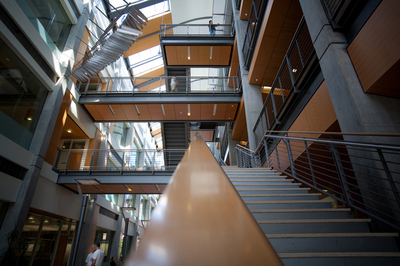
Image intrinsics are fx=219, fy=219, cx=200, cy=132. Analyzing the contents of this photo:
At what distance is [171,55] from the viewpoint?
13406 millimetres

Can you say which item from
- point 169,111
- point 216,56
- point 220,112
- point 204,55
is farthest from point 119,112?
point 216,56

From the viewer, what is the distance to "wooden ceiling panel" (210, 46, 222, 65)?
1311 centimetres

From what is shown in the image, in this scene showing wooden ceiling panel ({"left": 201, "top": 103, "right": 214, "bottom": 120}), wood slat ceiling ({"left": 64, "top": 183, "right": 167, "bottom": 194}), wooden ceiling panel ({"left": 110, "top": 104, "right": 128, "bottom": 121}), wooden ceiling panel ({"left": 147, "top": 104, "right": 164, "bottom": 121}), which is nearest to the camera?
wood slat ceiling ({"left": 64, "top": 183, "right": 167, "bottom": 194})

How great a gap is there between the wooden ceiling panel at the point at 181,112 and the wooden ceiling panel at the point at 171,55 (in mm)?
3777

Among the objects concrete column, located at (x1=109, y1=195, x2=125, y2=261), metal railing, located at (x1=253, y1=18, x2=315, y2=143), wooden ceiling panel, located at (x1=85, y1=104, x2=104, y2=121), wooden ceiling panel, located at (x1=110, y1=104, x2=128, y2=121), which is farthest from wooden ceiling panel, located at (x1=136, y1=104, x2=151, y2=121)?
concrete column, located at (x1=109, y1=195, x2=125, y2=261)

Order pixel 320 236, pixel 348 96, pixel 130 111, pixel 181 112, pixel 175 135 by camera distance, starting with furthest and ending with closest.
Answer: pixel 175 135 < pixel 181 112 < pixel 130 111 < pixel 348 96 < pixel 320 236

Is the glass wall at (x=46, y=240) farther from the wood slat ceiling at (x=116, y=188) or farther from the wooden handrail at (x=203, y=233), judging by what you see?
the wooden handrail at (x=203, y=233)

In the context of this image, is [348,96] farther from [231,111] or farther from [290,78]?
[231,111]

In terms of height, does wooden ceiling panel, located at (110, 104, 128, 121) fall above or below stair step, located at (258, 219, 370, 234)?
above

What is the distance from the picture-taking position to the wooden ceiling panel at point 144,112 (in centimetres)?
1154

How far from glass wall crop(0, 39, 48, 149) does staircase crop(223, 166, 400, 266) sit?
6897 millimetres

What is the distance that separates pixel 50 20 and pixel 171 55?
21.3 ft

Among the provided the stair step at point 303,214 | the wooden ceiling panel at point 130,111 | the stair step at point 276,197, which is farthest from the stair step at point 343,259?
the wooden ceiling panel at point 130,111

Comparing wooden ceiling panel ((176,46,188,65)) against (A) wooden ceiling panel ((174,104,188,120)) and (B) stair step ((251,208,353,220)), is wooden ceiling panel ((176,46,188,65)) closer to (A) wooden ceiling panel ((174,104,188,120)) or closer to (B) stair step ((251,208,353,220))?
(A) wooden ceiling panel ((174,104,188,120))
